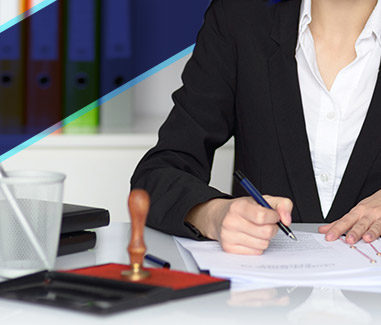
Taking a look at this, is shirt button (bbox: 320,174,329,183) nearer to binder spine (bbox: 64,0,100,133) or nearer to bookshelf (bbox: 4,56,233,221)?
bookshelf (bbox: 4,56,233,221)

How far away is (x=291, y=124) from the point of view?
1600 millimetres

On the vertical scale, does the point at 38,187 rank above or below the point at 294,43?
below

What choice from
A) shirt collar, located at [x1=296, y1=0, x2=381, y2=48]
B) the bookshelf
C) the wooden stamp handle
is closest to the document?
the wooden stamp handle

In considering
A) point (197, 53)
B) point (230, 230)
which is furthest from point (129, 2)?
point (230, 230)

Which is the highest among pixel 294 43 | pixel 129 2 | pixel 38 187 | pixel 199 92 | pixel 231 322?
pixel 129 2

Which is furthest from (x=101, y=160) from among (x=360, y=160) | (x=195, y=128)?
(x=360, y=160)

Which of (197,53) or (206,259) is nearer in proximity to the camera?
(206,259)

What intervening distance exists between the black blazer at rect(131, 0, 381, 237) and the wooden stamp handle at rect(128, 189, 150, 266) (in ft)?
1.89

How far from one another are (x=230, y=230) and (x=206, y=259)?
0.08 meters

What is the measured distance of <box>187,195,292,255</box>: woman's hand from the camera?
41.4 inches

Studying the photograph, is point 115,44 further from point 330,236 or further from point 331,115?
point 330,236

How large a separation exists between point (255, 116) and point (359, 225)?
0.51 metres

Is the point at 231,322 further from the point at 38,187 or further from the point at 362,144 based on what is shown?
the point at 362,144

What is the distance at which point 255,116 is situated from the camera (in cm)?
167
